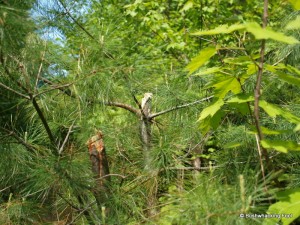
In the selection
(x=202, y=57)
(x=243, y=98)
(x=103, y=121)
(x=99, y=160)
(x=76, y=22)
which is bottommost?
(x=99, y=160)

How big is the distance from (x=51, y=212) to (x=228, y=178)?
95 cm

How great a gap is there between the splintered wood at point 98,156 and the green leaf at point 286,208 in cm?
103

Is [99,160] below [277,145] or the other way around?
below

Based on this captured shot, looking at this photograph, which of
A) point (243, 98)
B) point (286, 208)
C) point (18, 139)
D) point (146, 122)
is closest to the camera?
point (286, 208)

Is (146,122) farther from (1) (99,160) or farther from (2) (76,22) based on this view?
(2) (76,22)

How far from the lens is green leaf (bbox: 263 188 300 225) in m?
0.90

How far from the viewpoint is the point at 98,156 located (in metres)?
1.90

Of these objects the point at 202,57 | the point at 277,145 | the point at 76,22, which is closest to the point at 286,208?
the point at 277,145

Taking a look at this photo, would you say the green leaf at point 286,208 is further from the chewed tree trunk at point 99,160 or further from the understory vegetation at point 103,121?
the chewed tree trunk at point 99,160

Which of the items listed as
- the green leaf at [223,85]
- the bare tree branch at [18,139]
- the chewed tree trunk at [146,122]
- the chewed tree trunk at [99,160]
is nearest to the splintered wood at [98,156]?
the chewed tree trunk at [99,160]

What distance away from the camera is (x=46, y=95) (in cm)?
167

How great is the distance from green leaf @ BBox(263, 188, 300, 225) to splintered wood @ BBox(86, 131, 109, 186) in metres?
1.03

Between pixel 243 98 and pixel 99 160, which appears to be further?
pixel 99 160

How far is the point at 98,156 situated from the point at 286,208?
111 cm
